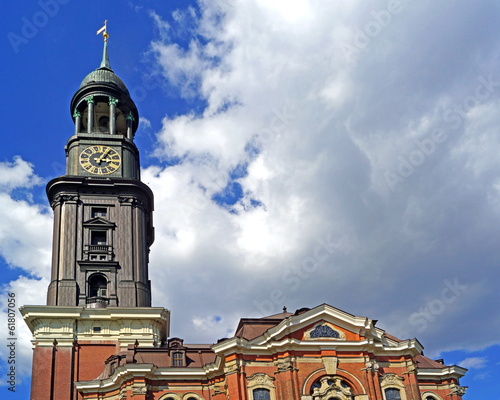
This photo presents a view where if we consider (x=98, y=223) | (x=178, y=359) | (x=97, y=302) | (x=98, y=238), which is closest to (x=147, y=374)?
(x=178, y=359)

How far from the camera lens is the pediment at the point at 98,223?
53875mm

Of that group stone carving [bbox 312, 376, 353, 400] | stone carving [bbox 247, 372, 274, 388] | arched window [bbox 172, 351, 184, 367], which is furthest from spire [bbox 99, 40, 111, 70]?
stone carving [bbox 312, 376, 353, 400]

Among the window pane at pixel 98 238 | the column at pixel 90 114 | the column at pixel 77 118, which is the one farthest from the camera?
the column at pixel 77 118

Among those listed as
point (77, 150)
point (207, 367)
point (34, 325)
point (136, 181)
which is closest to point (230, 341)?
point (207, 367)

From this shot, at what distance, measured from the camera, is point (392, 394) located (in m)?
40.6

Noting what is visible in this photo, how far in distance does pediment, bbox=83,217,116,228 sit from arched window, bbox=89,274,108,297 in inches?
187

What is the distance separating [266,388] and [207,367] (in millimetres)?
4681

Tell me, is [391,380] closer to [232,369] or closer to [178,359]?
[232,369]

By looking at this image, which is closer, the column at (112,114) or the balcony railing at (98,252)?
the balcony railing at (98,252)

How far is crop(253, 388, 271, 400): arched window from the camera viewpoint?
38.2 meters

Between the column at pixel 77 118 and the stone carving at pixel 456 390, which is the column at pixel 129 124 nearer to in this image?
the column at pixel 77 118

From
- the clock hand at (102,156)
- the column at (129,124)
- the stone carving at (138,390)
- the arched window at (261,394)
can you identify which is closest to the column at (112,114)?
the column at (129,124)

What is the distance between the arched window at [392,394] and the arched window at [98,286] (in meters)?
24.1

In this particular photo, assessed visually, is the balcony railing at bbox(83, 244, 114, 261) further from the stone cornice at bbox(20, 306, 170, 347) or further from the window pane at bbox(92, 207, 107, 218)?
the stone cornice at bbox(20, 306, 170, 347)
